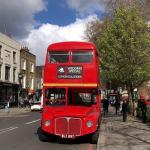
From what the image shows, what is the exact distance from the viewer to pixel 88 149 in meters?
16.7

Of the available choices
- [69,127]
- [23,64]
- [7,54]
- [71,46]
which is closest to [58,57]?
[71,46]

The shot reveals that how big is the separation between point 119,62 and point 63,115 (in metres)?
18.6

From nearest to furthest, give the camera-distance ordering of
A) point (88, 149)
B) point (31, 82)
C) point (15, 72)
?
point (88, 149) < point (15, 72) < point (31, 82)

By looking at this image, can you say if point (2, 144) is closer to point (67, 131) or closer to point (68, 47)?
point (67, 131)

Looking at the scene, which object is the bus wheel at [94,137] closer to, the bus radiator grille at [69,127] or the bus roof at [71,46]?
the bus radiator grille at [69,127]

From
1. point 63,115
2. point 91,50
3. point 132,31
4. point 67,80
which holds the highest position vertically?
point 132,31

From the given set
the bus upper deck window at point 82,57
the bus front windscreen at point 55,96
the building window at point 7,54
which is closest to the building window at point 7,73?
the building window at point 7,54

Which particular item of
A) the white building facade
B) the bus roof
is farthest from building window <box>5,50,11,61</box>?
the bus roof

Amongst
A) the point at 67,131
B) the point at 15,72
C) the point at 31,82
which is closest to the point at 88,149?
the point at 67,131

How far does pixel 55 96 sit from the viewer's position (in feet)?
63.9

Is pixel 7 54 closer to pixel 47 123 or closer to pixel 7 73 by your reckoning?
pixel 7 73

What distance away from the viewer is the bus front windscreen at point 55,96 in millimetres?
19453

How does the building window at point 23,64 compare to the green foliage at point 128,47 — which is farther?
the building window at point 23,64

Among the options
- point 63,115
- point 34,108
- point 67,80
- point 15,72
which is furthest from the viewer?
point 15,72
